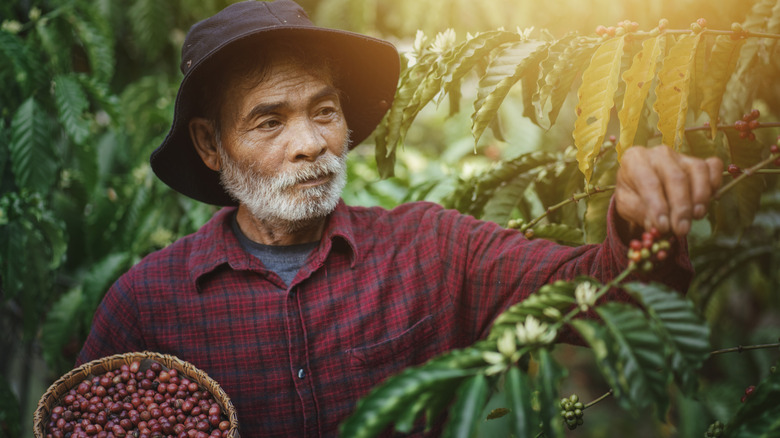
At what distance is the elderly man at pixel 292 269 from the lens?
1.54 m

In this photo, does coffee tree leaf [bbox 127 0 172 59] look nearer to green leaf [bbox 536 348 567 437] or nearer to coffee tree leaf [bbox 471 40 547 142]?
coffee tree leaf [bbox 471 40 547 142]

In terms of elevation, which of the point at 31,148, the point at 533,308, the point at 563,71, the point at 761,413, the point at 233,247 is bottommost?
the point at 761,413

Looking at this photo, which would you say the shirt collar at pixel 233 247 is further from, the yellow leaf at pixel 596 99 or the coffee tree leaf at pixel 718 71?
the coffee tree leaf at pixel 718 71

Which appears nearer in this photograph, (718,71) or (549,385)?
(549,385)

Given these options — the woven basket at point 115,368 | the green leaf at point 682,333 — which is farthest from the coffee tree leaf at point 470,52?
the woven basket at point 115,368

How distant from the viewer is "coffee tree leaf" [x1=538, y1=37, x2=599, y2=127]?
1313 millimetres

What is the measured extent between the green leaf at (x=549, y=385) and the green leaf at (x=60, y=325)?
2.08m

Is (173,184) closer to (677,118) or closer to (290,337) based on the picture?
(290,337)

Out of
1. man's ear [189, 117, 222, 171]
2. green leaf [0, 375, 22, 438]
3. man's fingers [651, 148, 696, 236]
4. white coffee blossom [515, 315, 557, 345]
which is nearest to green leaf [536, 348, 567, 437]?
white coffee blossom [515, 315, 557, 345]

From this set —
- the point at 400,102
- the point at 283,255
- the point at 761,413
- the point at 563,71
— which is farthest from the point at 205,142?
the point at 761,413

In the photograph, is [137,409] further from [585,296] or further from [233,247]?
[585,296]

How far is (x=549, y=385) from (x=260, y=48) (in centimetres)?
117

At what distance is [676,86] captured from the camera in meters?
1.17

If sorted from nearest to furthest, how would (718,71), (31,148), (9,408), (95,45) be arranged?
(718,71), (9,408), (31,148), (95,45)
